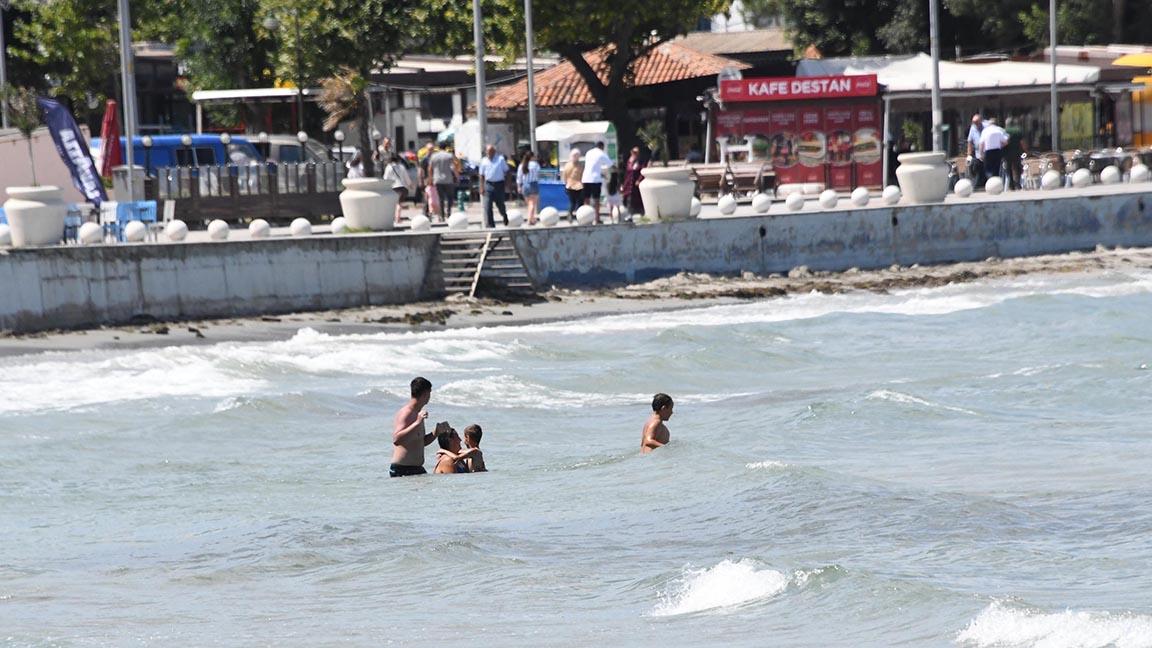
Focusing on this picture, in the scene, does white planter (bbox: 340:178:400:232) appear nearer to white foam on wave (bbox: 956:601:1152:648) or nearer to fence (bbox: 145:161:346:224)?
fence (bbox: 145:161:346:224)

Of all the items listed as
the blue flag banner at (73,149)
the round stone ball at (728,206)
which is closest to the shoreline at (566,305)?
the round stone ball at (728,206)

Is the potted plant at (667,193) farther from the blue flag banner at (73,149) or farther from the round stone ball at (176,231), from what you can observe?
the blue flag banner at (73,149)

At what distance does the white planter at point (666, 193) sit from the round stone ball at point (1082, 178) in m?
9.03

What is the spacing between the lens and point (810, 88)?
35.2 m

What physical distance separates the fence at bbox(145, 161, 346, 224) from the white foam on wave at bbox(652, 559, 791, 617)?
22108mm

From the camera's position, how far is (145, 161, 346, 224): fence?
32.2m

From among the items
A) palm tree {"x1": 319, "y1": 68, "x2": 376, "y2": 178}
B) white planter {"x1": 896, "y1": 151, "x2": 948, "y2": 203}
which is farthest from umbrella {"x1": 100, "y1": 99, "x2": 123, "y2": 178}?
white planter {"x1": 896, "y1": 151, "x2": 948, "y2": 203}

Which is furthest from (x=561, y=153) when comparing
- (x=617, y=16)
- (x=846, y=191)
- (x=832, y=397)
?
(x=832, y=397)

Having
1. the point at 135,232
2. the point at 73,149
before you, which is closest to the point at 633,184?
the point at 135,232

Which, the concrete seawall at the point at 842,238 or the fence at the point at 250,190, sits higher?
the fence at the point at 250,190

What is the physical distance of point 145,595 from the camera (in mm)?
11242

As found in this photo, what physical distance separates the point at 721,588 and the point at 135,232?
1674 centimetres

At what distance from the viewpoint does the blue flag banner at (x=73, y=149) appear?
29078 millimetres

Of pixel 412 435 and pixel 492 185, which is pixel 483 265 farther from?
pixel 412 435
